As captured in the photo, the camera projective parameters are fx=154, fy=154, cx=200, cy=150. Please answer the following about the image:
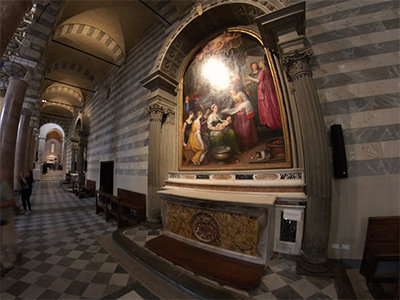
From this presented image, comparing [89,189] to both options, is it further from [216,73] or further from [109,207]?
[216,73]

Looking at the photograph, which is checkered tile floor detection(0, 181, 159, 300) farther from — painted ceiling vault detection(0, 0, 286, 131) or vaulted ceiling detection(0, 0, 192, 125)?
vaulted ceiling detection(0, 0, 192, 125)

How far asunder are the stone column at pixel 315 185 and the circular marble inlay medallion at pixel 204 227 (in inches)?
48.9

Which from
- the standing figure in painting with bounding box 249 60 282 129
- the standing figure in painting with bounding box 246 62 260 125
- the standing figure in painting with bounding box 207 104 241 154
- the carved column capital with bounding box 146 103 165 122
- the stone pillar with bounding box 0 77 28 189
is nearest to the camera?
the standing figure in painting with bounding box 249 60 282 129

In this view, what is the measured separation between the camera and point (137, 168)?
5133mm

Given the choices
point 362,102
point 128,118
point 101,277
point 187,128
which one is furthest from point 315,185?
point 128,118

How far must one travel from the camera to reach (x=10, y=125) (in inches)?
190

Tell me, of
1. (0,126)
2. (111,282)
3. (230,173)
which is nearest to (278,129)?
(230,173)

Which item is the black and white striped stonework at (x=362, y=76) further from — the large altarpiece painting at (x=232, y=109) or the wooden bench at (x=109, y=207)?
the wooden bench at (x=109, y=207)

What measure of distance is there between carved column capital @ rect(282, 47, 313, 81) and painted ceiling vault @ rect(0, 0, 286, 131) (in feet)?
3.26

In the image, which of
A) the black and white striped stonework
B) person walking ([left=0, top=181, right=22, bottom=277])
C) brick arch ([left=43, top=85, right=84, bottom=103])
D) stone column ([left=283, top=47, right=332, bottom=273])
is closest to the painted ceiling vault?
the black and white striped stonework

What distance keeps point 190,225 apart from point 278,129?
2.37 meters

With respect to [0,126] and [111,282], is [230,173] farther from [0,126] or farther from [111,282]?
[0,126]

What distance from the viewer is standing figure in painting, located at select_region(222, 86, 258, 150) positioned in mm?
3018

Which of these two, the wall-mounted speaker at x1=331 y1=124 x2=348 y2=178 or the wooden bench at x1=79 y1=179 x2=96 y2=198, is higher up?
the wall-mounted speaker at x1=331 y1=124 x2=348 y2=178
